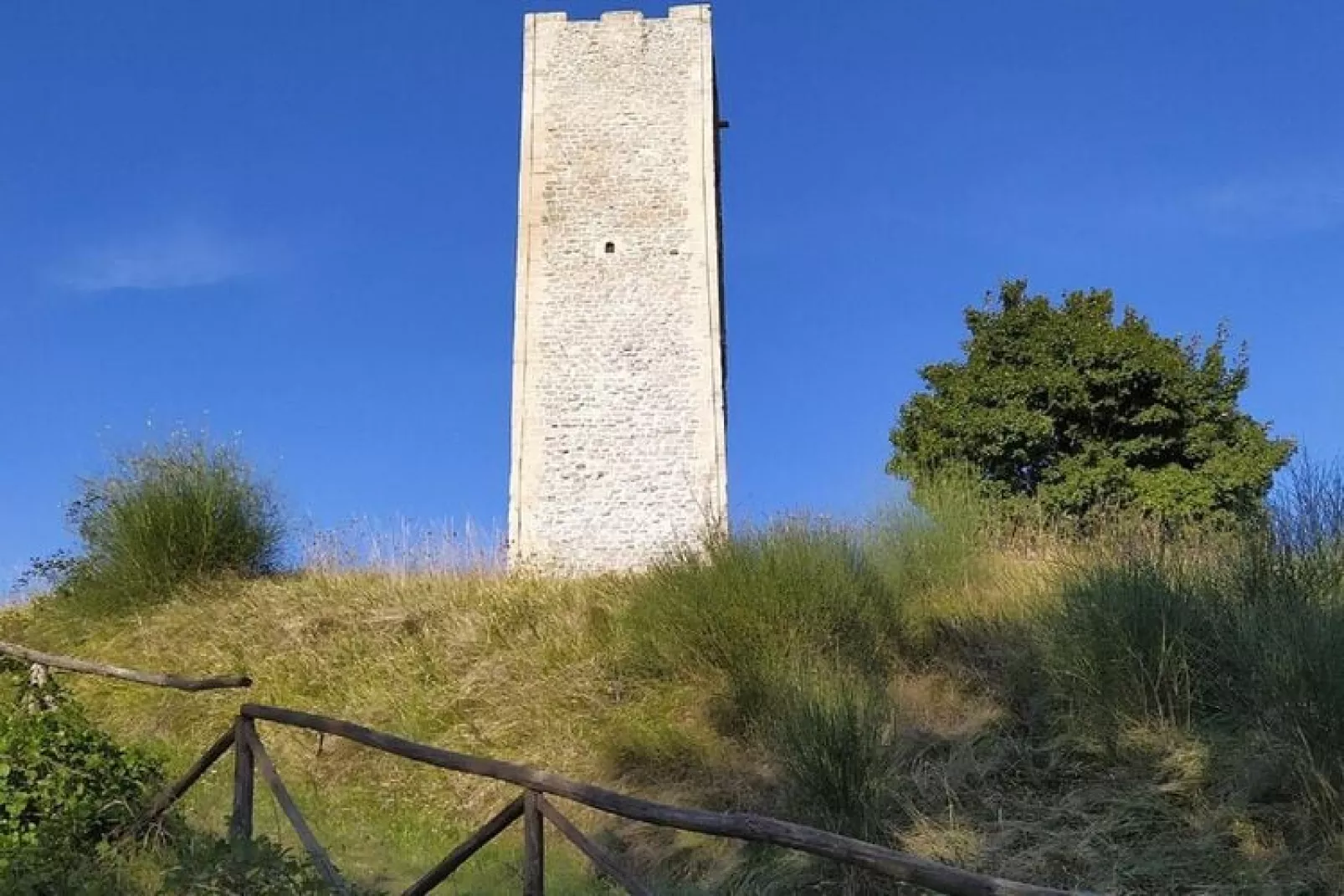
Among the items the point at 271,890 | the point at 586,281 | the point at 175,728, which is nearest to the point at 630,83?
the point at 586,281

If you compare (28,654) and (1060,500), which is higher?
(1060,500)

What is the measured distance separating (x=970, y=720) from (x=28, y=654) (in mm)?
4425

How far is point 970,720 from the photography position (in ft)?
19.1

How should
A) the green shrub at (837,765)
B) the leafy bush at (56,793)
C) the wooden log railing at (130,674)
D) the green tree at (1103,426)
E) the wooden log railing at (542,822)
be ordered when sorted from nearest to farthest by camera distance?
the wooden log railing at (542,822), the leafy bush at (56,793), the wooden log railing at (130,674), the green shrub at (837,765), the green tree at (1103,426)

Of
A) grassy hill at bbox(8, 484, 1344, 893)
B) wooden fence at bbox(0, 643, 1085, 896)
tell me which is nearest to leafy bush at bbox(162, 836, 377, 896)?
wooden fence at bbox(0, 643, 1085, 896)

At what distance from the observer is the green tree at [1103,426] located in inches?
509

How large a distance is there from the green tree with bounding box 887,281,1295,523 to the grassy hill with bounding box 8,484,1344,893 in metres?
5.37

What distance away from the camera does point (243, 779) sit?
386 cm

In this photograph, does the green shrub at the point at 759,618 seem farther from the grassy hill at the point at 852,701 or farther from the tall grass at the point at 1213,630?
the tall grass at the point at 1213,630

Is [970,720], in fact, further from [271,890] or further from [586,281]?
[586,281]

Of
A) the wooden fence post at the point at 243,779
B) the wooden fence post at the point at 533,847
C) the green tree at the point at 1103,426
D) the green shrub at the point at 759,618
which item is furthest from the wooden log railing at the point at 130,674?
the green tree at the point at 1103,426

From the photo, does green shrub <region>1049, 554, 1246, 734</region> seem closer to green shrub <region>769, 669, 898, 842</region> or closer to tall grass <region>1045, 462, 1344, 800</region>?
tall grass <region>1045, 462, 1344, 800</region>

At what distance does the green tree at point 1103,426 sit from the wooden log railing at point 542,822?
9.90m

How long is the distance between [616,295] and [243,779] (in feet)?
33.5
